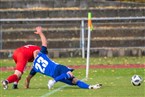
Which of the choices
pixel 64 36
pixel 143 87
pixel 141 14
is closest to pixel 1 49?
pixel 64 36

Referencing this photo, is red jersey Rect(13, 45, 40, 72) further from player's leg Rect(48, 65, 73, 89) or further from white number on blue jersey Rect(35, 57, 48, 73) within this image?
player's leg Rect(48, 65, 73, 89)

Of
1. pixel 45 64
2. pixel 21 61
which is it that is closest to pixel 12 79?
pixel 21 61

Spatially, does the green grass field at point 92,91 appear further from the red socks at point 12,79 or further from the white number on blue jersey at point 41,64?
the white number on blue jersey at point 41,64

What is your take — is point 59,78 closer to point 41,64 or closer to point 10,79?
point 41,64

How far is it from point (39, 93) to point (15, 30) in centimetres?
1997

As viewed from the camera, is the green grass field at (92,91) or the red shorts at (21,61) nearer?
the green grass field at (92,91)

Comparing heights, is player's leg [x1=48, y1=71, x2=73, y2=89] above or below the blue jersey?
below

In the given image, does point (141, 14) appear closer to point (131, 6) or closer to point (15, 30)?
point (131, 6)

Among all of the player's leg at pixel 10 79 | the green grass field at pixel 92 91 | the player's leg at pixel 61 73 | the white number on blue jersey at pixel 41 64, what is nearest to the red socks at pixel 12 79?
the player's leg at pixel 10 79

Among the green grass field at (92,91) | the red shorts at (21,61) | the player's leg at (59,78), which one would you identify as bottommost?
the green grass field at (92,91)

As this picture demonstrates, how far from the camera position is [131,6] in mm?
40438

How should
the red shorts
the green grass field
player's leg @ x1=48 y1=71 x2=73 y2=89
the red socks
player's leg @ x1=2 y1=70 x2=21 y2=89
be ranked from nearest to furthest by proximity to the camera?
the green grass field → player's leg @ x1=48 y1=71 x2=73 y2=89 → player's leg @ x1=2 y1=70 x2=21 y2=89 → the red socks → the red shorts

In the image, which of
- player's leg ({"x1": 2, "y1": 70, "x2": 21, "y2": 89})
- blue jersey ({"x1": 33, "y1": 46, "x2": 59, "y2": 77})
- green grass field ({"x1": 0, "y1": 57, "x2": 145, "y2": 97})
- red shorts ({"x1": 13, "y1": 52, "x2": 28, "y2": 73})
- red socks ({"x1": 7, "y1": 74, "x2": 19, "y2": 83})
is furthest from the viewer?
red shorts ({"x1": 13, "y1": 52, "x2": 28, "y2": 73})

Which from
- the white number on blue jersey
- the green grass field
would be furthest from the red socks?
the white number on blue jersey
